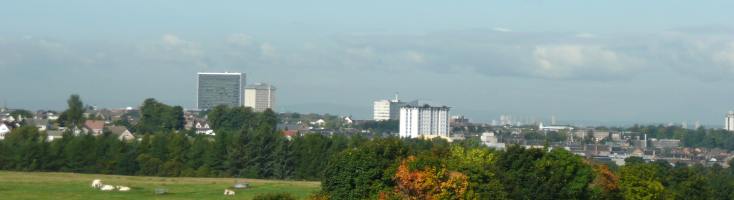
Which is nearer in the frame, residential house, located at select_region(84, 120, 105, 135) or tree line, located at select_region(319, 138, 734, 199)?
tree line, located at select_region(319, 138, 734, 199)

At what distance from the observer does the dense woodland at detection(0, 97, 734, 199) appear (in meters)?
55.3

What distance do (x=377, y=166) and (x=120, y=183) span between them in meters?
26.4

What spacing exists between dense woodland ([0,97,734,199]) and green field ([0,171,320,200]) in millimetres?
4865

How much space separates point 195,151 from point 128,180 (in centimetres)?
2392

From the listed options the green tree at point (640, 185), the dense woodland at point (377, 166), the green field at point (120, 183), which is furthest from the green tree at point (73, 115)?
the green tree at point (640, 185)

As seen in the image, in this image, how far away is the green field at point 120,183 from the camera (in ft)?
217

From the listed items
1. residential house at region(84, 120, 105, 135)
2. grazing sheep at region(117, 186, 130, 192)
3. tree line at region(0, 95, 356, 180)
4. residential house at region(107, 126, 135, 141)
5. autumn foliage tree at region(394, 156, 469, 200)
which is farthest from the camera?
residential house at region(84, 120, 105, 135)

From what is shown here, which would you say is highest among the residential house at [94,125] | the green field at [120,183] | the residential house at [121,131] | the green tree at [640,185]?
the residential house at [94,125]

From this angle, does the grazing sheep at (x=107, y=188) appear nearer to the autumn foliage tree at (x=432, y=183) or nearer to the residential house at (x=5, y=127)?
the autumn foliage tree at (x=432, y=183)

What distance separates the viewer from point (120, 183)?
261 ft

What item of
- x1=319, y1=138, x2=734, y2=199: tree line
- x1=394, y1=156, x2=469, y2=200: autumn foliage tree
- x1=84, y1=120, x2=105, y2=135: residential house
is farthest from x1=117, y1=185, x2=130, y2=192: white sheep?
x1=84, y1=120, x2=105, y2=135: residential house

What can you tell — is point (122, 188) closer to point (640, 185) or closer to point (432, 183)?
point (432, 183)

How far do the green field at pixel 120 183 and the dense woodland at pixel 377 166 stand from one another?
486 cm

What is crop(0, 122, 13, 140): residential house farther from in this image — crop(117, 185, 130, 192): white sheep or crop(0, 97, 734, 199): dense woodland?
crop(117, 185, 130, 192): white sheep
